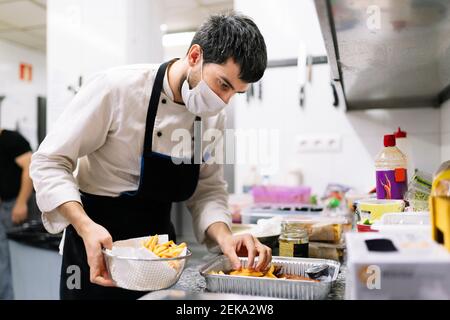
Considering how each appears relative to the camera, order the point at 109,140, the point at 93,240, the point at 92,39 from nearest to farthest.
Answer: the point at 93,240, the point at 109,140, the point at 92,39

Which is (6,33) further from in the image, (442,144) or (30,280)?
(442,144)

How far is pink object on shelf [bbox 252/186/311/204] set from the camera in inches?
77.2

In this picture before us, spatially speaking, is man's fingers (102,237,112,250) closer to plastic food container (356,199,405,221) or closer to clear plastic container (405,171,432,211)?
plastic food container (356,199,405,221)

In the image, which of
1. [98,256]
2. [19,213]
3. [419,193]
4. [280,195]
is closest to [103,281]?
[98,256]

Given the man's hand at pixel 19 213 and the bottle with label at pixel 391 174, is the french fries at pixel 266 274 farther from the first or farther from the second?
the man's hand at pixel 19 213

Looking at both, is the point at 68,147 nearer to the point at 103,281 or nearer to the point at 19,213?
the point at 103,281

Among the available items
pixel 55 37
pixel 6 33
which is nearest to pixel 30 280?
pixel 55 37

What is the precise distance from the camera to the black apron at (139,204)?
45.5 inches

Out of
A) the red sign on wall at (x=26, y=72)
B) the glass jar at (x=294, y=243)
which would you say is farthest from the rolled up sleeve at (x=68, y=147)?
the red sign on wall at (x=26, y=72)

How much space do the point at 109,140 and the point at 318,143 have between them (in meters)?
1.35

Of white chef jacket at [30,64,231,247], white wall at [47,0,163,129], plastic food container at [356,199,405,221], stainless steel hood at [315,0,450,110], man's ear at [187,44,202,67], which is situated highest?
white wall at [47,0,163,129]

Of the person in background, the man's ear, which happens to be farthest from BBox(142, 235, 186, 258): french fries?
the person in background

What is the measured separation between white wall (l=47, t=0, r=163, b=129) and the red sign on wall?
2.59m

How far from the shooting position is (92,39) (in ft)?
7.87
